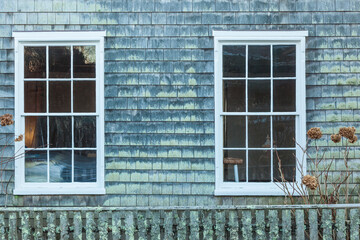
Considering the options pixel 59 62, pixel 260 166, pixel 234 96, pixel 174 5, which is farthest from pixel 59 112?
pixel 260 166

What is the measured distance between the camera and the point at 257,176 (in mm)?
5707

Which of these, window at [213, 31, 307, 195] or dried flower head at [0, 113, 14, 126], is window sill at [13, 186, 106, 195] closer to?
dried flower head at [0, 113, 14, 126]

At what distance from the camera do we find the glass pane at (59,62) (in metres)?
5.69

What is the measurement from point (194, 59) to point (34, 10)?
2.19 m

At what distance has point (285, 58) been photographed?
568 centimetres

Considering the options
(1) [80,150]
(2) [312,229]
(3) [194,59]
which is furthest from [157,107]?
(2) [312,229]

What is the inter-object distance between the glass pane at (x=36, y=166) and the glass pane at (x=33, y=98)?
0.58m

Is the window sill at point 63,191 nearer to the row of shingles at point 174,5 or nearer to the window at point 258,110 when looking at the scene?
Result: the window at point 258,110

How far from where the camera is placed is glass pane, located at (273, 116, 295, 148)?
569 centimetres

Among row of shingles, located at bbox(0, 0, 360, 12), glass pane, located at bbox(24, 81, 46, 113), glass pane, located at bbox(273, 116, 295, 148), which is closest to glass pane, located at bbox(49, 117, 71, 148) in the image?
Result: glass pane, located at bbox(24, 81, 46, 113)

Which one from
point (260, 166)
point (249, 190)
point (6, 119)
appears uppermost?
point (6, 119)

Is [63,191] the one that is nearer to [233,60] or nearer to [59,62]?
[59,62]

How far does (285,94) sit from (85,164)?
110 inches

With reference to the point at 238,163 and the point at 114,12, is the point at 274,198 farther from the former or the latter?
the point at 114,12
